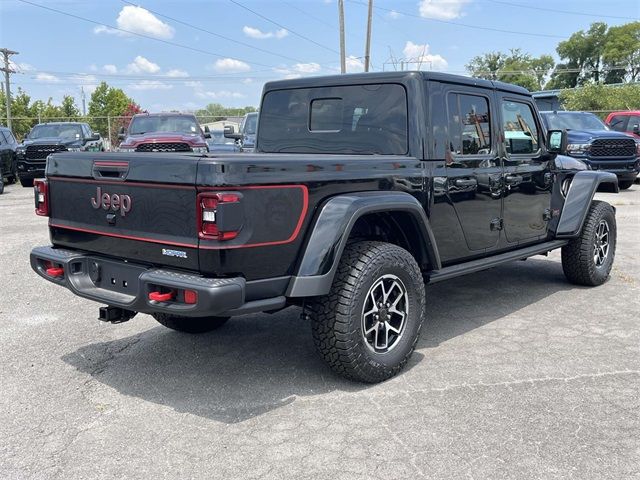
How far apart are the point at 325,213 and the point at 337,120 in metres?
1.37

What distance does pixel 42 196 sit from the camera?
412cm

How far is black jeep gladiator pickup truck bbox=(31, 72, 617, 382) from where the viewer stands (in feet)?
10.4

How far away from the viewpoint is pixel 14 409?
3.47 metres

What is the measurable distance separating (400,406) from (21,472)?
6.36ft

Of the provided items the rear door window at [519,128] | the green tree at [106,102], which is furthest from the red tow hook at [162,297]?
the green tree at [106,102]

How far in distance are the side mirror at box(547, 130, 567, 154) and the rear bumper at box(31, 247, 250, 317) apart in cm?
369

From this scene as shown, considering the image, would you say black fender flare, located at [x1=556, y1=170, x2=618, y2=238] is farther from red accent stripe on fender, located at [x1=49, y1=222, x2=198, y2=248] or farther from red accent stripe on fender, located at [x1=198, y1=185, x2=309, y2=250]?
red accent stripe on fender, located at [x1=49, y1=222, x2=198, y2=248]

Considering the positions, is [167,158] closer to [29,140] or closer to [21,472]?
[21,472]

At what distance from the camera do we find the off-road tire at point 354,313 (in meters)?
3.53

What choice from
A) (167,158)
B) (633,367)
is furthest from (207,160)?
(633,367)

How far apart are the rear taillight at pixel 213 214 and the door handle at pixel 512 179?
2.75 meters

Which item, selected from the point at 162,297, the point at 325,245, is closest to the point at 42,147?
the point at 162,297

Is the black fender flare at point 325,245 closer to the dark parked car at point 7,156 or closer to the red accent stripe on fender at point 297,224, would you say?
the red accent stripe on fender at point 297,224

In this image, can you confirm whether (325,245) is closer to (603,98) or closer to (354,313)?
(354,313)
